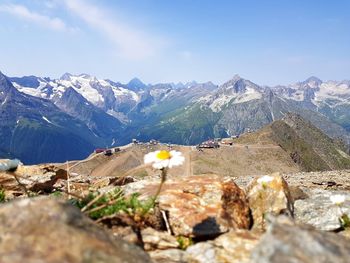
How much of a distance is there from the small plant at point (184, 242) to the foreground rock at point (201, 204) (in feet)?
0.45

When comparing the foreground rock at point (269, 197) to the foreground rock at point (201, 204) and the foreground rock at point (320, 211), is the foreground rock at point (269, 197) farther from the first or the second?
the foreground rock at point (320, 211)

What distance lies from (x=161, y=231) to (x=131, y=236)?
142 centimetres

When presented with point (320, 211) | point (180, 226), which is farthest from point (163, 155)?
point (320, 211)

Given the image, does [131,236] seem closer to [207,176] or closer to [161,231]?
[161,231]

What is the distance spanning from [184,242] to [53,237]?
4037 mm

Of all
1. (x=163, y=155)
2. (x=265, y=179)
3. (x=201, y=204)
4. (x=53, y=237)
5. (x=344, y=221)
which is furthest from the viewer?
(x=265, y=179)

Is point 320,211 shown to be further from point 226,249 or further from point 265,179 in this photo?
point 226,249

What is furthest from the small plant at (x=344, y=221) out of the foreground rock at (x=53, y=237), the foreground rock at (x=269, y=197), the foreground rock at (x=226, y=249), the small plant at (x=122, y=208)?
the foreground rock at (x=53, y=237)

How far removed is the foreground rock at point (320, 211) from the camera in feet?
42.4

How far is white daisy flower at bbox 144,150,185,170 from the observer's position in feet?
25.6

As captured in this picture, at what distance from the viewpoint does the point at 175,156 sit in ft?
27.1

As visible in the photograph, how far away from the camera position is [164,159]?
316 inches

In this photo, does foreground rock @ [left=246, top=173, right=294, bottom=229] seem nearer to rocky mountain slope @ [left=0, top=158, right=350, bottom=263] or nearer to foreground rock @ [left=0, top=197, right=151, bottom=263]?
rocky mountain slope @ [left=0, top=158, right=350, bottom=263]

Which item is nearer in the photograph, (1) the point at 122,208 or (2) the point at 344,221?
(1) the point at 122,208
